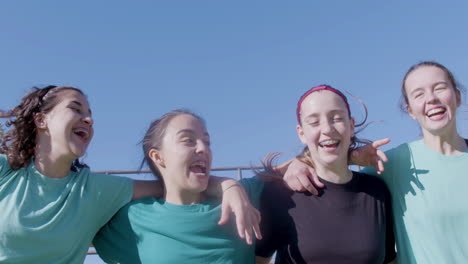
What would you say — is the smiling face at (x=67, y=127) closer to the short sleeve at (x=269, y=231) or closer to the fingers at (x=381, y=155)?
the short sleeve at (x=269, y=231)

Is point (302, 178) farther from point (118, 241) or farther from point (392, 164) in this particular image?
point (118, 241)

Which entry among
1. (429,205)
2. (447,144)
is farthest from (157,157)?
(447,144)

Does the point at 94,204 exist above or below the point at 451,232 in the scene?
above

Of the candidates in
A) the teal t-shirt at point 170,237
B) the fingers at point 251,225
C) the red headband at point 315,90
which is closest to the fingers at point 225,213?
the fingers at point 251,225

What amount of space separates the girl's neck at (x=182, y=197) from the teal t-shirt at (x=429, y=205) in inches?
55.7

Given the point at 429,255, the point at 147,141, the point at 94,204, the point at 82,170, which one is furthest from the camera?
the point at 147,141

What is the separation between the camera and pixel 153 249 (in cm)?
258

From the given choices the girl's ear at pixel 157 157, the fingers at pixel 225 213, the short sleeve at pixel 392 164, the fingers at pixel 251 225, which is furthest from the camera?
the girl's ear at pixel 157 157

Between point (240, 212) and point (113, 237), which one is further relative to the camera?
point (113, 237)

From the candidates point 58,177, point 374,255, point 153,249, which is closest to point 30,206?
point 58,177

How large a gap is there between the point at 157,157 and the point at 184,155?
0.35 meters

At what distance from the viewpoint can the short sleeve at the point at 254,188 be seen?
295cm

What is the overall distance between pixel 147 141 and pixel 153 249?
970 millimetres

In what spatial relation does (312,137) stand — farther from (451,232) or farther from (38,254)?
(38,254)
